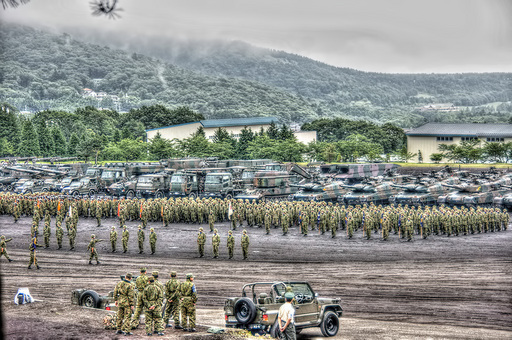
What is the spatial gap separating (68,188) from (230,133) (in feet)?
111

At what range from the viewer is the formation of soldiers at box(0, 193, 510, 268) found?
19.5 m

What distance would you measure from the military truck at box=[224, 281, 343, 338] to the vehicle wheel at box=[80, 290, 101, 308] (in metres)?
2.57

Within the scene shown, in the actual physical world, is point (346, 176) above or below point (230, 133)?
below

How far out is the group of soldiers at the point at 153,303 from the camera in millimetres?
8219

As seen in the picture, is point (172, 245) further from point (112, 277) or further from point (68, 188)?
point (68, 188)

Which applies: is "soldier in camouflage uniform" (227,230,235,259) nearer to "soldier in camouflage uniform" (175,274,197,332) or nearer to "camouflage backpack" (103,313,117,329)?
"soldier in camouflage uniform" (175,274,197,332)

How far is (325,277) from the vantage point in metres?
13.1

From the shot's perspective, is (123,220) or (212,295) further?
(123,220)

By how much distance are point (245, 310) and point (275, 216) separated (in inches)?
546

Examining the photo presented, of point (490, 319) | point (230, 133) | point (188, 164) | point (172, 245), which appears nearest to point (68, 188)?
point (188, 164)

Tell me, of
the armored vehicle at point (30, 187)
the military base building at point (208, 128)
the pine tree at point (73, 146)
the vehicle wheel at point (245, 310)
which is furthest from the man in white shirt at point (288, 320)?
the pine tree at point (73, 146)

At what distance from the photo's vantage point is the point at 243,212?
2308 cm

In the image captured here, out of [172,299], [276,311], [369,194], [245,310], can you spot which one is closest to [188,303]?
[172,299]

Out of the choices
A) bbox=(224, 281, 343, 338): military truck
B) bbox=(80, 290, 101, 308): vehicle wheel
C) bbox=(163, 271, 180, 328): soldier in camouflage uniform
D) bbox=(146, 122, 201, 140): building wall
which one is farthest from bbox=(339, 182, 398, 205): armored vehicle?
bbox=(146, 122, 201, 140): building wall
